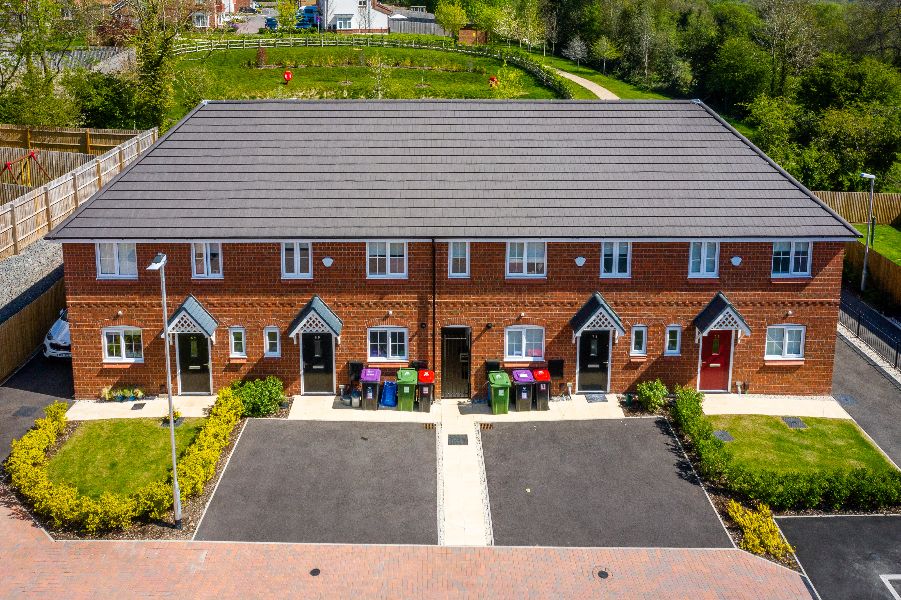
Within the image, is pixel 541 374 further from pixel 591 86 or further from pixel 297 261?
pixel 591 86

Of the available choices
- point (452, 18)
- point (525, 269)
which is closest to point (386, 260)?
point (525, 269)

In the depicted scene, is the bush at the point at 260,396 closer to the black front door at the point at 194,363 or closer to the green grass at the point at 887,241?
the black front door at the point at 194,363

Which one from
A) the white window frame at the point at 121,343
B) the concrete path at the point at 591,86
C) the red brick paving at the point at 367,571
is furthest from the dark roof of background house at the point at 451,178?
the concrete path at the point at 591,86

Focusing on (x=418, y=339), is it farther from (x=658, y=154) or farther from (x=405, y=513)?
(x=658, y=154)

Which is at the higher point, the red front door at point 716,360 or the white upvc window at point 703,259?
the white upvc window at point 703,259

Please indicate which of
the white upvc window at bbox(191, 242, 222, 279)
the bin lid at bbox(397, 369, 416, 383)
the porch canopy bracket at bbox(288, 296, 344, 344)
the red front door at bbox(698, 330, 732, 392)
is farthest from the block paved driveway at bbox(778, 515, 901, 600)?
the white upvc window at bbox(191, 242, 222, 279)

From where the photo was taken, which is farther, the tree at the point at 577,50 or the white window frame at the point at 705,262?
the tree at the point at 577,50

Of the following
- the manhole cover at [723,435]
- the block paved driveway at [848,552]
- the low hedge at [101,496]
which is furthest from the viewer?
the manhole cover at [723,435]
